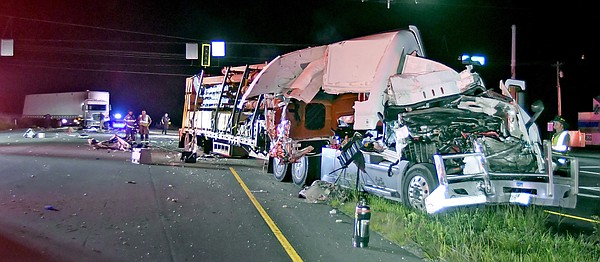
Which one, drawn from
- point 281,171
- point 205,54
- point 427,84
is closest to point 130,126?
point 205,54

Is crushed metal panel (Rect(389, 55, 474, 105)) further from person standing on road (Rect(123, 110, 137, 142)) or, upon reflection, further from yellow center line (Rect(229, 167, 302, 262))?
person standing on road (Rect(123, 110, 137, 142))

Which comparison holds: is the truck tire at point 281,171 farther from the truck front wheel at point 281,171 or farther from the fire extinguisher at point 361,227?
the fire extinguisher at point 361,227

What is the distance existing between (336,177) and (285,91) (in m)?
2.76

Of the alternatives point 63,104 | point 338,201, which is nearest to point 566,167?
point 338,201

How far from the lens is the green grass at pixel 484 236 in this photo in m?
6.84

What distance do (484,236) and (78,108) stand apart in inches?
2129

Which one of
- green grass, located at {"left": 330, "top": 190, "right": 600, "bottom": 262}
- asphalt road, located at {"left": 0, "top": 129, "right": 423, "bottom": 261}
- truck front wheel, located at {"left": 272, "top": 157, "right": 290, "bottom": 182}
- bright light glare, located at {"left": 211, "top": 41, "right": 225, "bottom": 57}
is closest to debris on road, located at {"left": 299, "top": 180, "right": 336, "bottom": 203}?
asphalt road, located at {"left": 0, "top": 129, "right": 423, "bottom": 261}

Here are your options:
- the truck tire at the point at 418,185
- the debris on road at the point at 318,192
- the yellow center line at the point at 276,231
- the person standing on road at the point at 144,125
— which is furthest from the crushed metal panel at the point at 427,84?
the person standing on road at the point at 144,125

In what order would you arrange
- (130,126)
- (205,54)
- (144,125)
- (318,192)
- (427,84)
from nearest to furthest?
(427,84)
(318,192)
(144,125)
(130,126)
(205,54)

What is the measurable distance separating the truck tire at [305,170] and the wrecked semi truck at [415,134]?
0.02 m

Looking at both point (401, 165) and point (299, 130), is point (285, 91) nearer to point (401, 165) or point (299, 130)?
point (299, 130)

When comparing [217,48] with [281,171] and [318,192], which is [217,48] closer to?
[281,171]

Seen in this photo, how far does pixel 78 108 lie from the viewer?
2226 inches

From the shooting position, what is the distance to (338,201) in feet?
37.3
